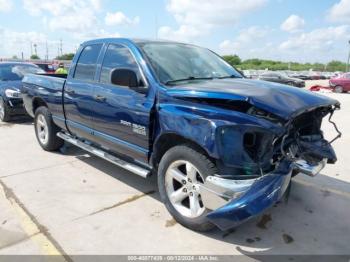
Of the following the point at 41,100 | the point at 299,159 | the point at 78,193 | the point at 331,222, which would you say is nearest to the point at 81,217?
the point at 78,193

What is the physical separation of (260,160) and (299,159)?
0.48 meters

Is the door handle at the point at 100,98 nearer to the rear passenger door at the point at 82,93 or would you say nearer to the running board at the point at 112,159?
the rear passenger door at the point at 82,93

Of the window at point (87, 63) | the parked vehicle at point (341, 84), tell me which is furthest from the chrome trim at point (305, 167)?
the parked vehicle at point (341, 84)

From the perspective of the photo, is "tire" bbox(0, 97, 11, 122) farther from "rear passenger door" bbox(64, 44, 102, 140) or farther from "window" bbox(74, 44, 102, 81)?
"window" bbox(74, 44, 102, 81)

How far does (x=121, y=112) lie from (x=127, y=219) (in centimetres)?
126

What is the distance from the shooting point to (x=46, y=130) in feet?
21.0

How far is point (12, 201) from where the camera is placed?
436 cm

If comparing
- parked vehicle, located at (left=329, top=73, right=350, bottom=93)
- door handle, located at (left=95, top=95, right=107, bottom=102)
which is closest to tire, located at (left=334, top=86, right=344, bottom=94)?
parked vehicle, located at (left=329, top=73, right=350, bottom=93)

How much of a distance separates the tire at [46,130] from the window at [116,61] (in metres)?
2.04

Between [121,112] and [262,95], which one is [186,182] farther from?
[121,112]

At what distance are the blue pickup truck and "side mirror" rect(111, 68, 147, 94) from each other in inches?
0.4

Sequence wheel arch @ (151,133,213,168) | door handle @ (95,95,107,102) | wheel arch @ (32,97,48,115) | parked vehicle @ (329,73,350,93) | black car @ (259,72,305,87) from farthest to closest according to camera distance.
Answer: black car @ (259,72,305,87) < parked vehicle @ (329,73,350,93) < wheel arch @ (32,97,48,115) < door handle @ (95,95,107,102) < wheel arch @ (151,133,213,168)

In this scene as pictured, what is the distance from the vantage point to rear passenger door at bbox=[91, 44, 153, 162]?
3959 mm

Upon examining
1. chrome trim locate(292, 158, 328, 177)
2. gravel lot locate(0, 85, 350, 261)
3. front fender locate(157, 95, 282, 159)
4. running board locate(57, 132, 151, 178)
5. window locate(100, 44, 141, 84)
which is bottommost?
gravel lot locate(0, 85, 350, 261)
